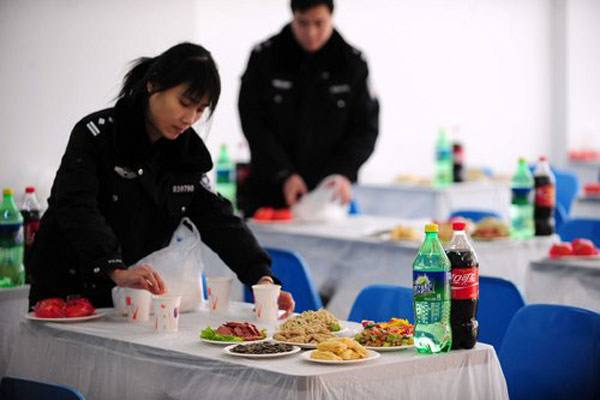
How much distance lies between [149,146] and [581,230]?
2693mm

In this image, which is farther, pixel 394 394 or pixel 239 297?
pixel 239 297

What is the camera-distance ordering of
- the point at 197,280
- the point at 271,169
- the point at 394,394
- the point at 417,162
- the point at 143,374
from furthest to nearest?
1. the point at 417,162
2. the point at 271,169
3. the point at 197,280
4. the point at 143,374
5. the point at 394,394

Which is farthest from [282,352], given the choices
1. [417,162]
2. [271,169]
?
[417,162]

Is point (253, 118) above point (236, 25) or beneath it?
beneath

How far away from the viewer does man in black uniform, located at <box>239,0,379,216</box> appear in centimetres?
559

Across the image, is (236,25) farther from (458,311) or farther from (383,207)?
(458,311)

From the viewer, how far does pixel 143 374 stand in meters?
2.81

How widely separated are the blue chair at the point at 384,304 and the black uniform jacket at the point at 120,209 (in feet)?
1.08

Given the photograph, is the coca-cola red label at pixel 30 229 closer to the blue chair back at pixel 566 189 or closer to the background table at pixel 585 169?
the blue chair back at pixel 566 189

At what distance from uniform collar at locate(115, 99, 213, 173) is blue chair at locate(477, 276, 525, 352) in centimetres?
104

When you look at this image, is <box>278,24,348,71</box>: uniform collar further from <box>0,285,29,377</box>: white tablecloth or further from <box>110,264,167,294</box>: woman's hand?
<box>110,264,167,294</box>: woman's hand

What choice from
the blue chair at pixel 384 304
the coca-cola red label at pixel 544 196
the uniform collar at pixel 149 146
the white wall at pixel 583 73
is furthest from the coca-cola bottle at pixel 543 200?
the white wall at pixel 583 73

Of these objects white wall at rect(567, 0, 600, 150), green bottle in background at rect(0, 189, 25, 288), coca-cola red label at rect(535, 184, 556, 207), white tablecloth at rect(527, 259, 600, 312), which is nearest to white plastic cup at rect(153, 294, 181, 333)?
green bottle in background at rect(0, 189, 25, 288)

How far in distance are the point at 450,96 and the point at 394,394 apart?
691 centimetres
